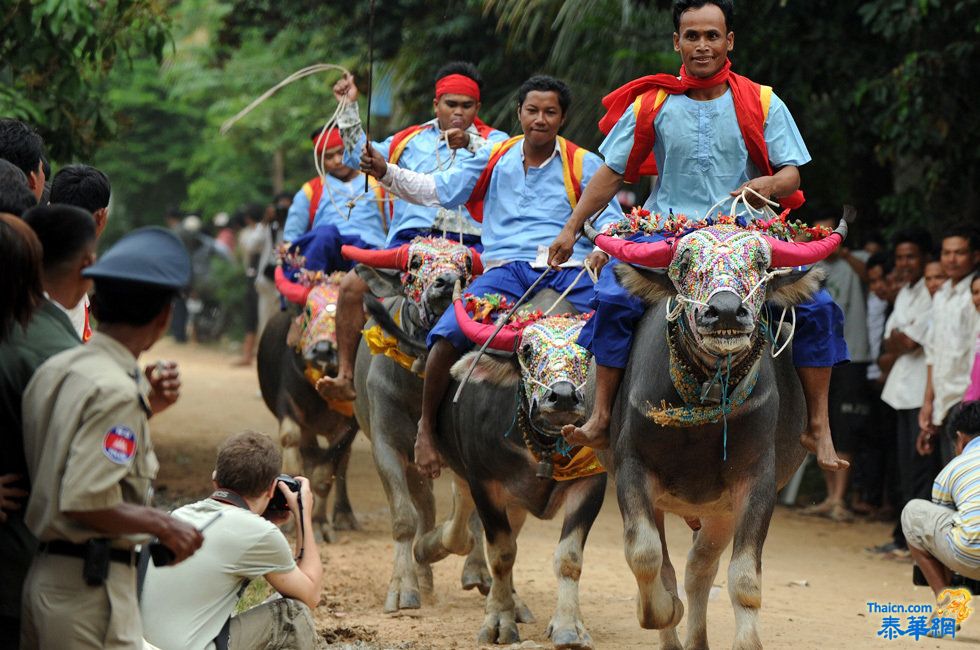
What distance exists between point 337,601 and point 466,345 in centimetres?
191

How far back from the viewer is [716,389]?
611cm

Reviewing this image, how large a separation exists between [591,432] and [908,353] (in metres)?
5.68

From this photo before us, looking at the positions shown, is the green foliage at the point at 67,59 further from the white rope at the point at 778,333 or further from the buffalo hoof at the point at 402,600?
A: the white rope at the point at 778,333

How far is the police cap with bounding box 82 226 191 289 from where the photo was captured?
3.96 metres

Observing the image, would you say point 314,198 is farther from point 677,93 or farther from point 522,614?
point 677,93

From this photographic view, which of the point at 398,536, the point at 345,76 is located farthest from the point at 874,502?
the point at 345,76

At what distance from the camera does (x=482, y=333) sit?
7570 mm

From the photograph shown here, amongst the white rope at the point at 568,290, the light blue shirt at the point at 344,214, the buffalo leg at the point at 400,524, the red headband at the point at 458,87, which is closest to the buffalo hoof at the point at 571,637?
the white rope at the point at 568,290

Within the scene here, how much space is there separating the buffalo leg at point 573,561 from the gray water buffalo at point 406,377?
1600 mm

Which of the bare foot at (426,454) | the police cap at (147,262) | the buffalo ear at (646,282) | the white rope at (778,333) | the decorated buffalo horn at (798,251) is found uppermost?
the police cap at (147,262)

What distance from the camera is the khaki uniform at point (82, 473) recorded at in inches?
149

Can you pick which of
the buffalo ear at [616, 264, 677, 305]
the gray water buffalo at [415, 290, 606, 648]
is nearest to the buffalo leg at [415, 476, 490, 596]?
the gray water buffalo at [415, 290, 606, 648]

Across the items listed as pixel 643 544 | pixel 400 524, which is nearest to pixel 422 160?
pixel 400 524

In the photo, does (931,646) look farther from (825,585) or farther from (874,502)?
(874,502)
